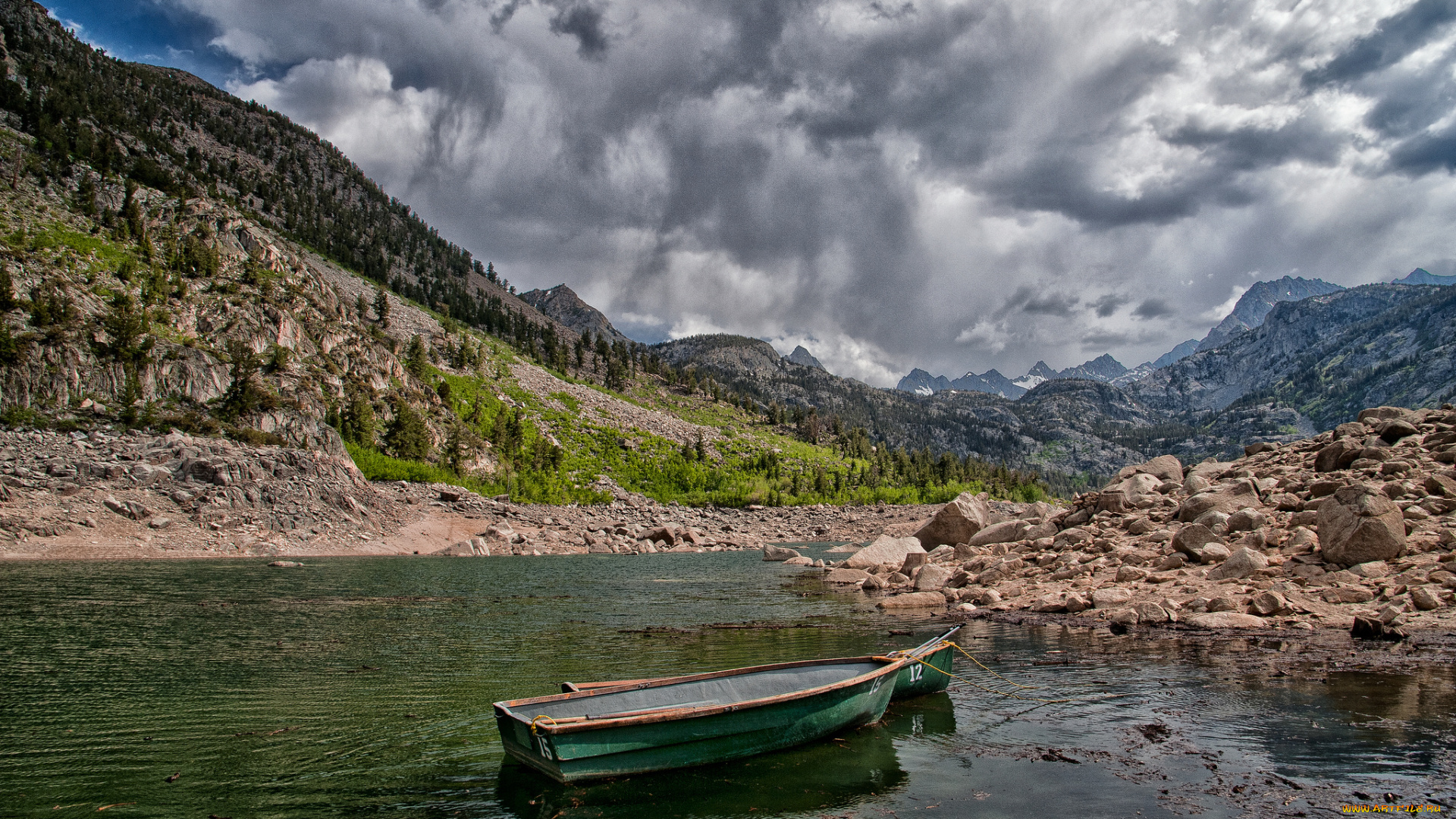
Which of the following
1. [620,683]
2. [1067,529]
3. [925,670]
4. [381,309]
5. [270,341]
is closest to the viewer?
[620,683]

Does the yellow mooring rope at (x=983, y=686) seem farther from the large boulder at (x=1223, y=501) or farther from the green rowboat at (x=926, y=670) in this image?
the large boulder at (x=1223, y=501)

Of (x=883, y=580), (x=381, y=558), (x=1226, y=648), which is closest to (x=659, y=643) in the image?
(x=1226, y=648)

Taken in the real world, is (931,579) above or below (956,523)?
below

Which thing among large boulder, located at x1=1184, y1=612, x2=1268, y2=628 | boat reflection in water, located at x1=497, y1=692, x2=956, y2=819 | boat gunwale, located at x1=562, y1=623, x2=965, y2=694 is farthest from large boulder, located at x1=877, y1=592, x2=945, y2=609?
boat reflection in water, located at x1=497, y1=692, x2=956, y2=819

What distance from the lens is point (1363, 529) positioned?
17.8 m

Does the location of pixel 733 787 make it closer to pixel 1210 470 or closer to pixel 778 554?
pixel 1210 470

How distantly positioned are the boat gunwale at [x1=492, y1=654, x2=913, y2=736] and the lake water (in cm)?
106

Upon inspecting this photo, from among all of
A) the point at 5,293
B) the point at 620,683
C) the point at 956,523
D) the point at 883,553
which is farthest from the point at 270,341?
the point at 620,683

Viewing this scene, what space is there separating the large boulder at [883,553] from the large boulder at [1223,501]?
1716 cm

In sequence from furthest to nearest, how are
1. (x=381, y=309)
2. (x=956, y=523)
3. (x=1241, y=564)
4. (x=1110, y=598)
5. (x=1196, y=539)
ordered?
(x=381, y=309) < (x=956, y=523) < (x=1196, y=539) < (x=1110, y=598) < (x=1241, y=564)

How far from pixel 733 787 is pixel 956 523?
127 feet

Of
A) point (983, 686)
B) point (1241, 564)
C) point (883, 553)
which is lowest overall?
point (983, 686)

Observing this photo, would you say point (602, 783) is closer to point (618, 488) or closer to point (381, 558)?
point (381, 558)

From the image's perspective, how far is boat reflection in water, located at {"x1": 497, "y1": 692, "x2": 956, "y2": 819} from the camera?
27.8ft
